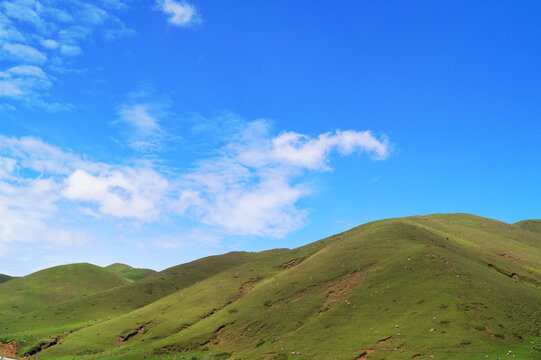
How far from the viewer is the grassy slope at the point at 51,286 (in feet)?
433

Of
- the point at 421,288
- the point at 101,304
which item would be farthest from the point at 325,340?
the point at 101,304

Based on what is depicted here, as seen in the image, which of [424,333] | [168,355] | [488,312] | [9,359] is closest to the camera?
[424,333]

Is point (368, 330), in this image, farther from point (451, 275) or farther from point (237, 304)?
point (237, 304)

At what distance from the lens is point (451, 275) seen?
54.2 metres

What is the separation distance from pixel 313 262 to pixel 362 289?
2605 cm

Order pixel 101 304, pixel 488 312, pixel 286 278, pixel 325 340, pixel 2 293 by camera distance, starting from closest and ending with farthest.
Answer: pixel 488 312, pixel 325 340, pixel 286 278, pixel 101 304, pixel 2 293

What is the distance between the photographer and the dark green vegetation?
4056cm

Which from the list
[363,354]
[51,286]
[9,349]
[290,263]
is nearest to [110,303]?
[9,349]

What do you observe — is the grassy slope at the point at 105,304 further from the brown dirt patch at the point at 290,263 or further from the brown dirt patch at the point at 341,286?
the brown dirt patch at the point at 341,286

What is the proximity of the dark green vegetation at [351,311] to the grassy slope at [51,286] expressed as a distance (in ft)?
78.0

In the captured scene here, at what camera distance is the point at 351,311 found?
5294cm

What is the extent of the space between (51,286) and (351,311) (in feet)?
501

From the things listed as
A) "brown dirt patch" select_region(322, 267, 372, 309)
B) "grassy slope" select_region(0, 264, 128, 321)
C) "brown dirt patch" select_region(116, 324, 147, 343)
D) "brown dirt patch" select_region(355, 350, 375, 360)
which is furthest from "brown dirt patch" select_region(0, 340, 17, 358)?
"brown dirt patch" select_region(355, 350, 375, 360)

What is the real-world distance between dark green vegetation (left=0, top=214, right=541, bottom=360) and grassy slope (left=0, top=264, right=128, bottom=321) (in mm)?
23779
